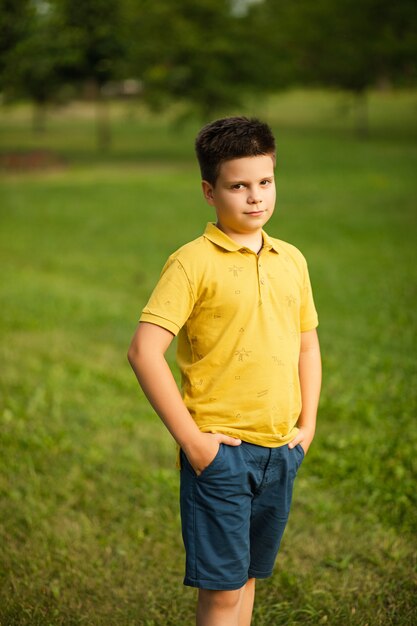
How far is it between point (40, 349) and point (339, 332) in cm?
269

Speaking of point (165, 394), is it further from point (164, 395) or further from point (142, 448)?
point (142, 448)

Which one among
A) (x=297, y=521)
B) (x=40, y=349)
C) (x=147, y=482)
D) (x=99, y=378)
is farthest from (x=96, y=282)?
(x=297, y=521)

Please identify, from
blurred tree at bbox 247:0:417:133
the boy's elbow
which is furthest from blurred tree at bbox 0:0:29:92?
blurred tree at bbox 247:0:417:133

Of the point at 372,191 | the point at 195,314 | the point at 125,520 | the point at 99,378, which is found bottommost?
the point at 125,520

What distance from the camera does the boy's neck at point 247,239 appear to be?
7.70ft

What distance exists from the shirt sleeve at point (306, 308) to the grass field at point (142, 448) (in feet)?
4.25

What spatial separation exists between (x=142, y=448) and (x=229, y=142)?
2931 millimetres

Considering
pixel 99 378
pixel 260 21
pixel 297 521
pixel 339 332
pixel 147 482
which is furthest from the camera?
pixel 260 21

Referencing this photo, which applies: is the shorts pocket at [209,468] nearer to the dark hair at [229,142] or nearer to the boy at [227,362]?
the boy at [227,362]

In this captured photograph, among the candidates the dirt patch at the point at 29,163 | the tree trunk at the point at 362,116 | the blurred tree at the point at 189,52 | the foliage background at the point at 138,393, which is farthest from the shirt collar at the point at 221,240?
the tree trunk at the point at 362,116

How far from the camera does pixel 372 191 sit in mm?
18531

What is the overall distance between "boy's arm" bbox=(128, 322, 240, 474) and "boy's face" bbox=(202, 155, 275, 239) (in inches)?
15.4

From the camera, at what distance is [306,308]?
253 cm

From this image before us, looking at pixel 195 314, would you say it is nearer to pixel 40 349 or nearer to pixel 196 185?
pixel 40 349
